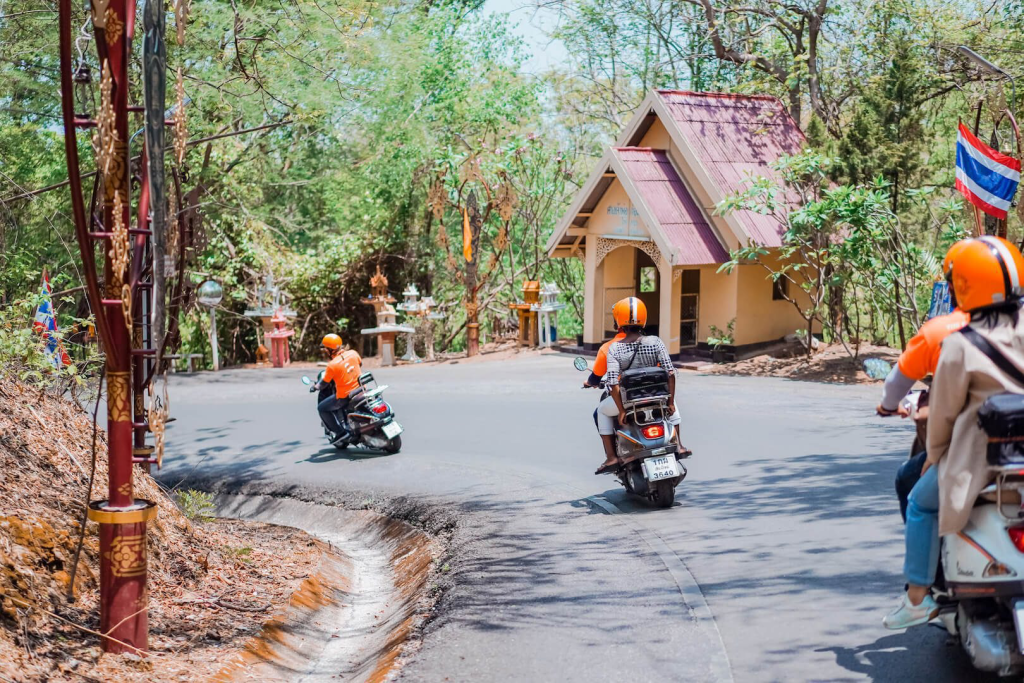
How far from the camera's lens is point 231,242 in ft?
93.8

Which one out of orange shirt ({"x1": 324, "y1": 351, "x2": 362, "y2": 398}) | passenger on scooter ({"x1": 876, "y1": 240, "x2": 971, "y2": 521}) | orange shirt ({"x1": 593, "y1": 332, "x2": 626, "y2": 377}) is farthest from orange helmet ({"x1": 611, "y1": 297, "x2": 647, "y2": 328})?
orange shirt ({"x1": 324, "y1": 351, "x2": 362, "y2": 398})

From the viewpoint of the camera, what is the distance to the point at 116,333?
5.79 metres

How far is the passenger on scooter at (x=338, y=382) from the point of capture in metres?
13.1

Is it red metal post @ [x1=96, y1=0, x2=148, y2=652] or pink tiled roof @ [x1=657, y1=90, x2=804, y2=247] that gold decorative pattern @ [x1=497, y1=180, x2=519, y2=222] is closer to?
pink tiled roof @ [x1=657, y1=90, x2=804, y2=247]

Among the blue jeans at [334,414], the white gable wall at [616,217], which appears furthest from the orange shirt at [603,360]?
the white gable wall at [616,217]

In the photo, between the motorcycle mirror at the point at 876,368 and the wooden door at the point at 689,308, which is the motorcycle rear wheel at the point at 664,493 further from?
the wooden door at the point at 689,308

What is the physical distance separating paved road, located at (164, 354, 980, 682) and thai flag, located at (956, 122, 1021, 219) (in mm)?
2961

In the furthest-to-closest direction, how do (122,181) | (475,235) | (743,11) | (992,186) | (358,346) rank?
(358,346), (475,235), (743,11), (992,186), (122,181)

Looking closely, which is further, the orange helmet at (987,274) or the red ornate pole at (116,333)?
the red ornate pole at (116,333)

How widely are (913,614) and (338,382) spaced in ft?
29.9

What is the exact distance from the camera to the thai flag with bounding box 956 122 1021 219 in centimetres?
1325

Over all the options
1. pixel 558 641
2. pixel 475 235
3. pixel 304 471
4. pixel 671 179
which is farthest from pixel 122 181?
pixel 475 235

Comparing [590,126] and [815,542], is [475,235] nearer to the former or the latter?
[590,126]

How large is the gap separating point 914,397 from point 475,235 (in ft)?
74.6
